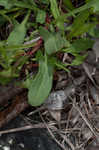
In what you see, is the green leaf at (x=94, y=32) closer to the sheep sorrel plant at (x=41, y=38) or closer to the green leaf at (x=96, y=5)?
the sheep sorrel plant at (x=41, y=38)

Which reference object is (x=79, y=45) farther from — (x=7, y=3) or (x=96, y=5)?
(x=7, y=3)

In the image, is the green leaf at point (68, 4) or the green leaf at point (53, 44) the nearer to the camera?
the green leaf at point (53, 44)

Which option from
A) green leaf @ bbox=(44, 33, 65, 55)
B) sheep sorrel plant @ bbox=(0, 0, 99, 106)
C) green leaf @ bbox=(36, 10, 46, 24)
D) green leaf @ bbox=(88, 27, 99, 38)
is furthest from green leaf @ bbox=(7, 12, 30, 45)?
green leaf @ bbox=(88, 27, 99, 38)

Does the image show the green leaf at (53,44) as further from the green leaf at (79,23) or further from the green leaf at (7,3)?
the green leaf at (7,3)

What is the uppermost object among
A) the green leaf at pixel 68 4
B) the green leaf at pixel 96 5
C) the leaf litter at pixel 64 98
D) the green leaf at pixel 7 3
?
the green leaf at pixel 7 3

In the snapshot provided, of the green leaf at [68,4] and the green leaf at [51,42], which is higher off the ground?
the green leaf at [68,4]

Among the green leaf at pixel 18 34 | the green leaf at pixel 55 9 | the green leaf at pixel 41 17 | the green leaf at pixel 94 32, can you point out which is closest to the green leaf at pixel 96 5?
the green leaf at pixel 94 32

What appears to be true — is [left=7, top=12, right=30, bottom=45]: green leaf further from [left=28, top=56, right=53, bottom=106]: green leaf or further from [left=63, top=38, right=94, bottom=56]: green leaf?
[left=63, top=38, right=94, bottom=56]: green leaf
